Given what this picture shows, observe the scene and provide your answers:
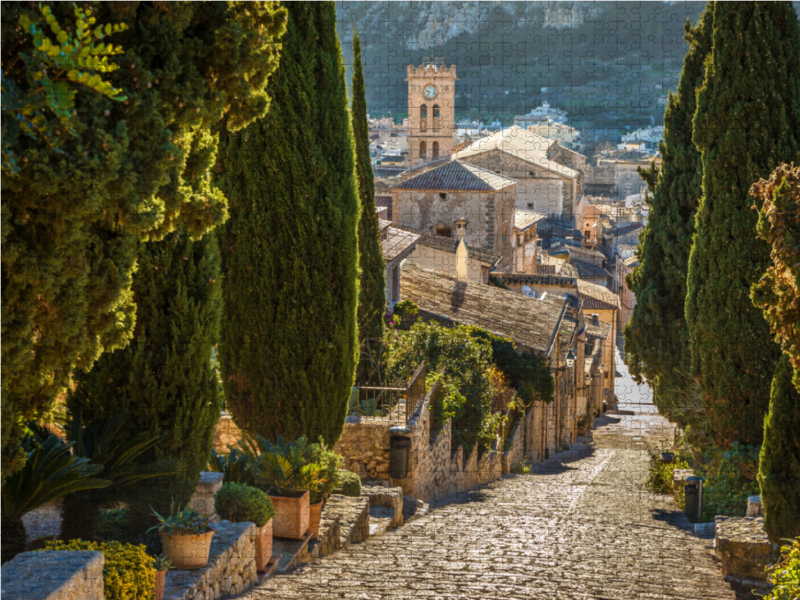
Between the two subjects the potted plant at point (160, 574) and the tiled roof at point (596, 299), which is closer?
the potted plant at point (160, 574)

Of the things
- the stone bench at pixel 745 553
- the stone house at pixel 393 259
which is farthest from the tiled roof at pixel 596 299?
the stone bench at pixel 745 553

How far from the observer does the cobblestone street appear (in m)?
5.49

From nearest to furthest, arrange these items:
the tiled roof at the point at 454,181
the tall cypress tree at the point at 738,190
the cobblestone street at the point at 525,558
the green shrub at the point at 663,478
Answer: the cobblestone street at the point at 525,558
the tall cypress tree at the point at 738,190
the green shrub at the point at 663,478
the tiled roof at the point at 454,181

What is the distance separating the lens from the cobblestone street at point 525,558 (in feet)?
18.0

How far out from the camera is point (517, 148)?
38188 mm

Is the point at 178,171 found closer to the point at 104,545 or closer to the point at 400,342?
the point at 104,545

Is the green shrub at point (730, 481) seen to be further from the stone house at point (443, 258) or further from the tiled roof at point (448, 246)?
the tiled roof at point (448, 246)

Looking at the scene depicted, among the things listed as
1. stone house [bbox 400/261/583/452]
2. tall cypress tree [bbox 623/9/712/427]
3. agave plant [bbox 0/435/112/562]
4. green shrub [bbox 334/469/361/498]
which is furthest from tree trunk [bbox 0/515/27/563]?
stone house [bbox 400/261/583/452]

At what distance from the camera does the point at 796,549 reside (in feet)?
16.1

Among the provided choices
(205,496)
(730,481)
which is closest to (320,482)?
(205,496)

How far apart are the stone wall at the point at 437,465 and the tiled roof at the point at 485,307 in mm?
4036

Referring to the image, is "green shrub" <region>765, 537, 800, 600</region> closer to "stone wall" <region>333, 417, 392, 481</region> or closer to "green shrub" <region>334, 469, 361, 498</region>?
"green shrub" <region>334, 469, 361, 498</region>

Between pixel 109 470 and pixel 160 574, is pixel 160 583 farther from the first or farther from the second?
pixel 109 470

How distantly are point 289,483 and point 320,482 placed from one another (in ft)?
0.87
